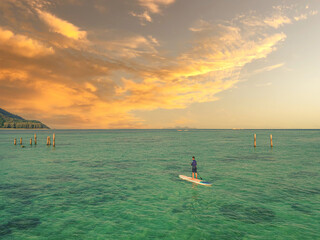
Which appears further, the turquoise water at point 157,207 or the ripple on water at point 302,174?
the ripple on water at point 302,174

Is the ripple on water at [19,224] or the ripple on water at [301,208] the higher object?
the ripple on water at [301,208]

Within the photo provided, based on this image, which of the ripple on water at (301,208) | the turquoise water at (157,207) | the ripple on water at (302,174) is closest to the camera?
the turquoise water at (157,207)

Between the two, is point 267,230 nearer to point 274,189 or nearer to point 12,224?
point 274,189

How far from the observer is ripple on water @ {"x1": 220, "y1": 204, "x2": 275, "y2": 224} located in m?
13.9

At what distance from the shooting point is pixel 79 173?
28594 millimetres

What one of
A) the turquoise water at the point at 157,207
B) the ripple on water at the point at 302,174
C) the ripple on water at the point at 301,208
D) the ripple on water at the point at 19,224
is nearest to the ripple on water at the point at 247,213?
the turquoise water at the point at 157,207

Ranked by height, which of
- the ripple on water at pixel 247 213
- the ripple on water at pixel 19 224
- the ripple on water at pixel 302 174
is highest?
the ripple on water at pixel 302 174

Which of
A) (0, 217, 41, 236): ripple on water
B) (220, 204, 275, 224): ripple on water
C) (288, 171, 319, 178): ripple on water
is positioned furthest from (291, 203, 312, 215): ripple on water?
(0, 217, 41, 236): ripple on water

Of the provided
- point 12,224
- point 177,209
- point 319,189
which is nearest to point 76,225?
point 12,224

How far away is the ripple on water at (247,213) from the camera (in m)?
13.9

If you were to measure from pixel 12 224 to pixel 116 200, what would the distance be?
7178 millimetres

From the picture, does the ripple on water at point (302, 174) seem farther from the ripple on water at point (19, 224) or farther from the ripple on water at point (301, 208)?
the ripple on water at point (19, 224)

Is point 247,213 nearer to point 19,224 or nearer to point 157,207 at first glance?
point 157,207

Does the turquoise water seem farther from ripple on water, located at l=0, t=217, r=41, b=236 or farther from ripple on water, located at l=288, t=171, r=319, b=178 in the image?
ripple on water, located at l=288, t=171, r=319, b=178
